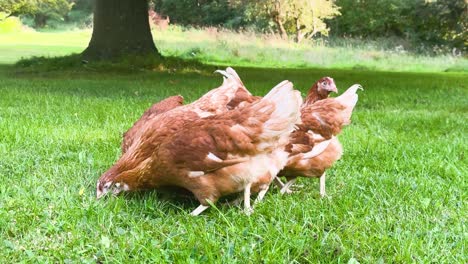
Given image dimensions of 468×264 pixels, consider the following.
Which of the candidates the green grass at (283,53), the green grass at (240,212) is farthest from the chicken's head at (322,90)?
the green grass at (283,53)

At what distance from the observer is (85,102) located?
7.87 meters

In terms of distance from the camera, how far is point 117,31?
47.5ft

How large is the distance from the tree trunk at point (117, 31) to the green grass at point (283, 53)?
5.97m

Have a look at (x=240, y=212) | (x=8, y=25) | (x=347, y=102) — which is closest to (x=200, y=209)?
(x=240, y=212)

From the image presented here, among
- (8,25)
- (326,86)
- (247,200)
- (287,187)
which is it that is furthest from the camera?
(8,25)

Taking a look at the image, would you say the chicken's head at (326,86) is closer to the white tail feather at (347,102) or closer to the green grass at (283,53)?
the white tail feather at (347,102)

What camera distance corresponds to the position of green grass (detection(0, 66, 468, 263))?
2377 millimetres

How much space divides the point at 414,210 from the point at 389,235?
1.62 feet

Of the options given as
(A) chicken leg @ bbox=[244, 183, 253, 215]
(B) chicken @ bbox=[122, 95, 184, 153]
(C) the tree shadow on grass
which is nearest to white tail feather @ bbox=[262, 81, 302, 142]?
(A) chicken leg @ bbox=[244, 183, 253, 215]

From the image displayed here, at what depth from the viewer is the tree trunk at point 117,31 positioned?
14508 millimetres

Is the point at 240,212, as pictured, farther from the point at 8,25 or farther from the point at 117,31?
the point at 8,25

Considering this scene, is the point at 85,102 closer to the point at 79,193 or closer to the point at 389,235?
the point at 79,193

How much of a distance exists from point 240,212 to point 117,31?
40.6ft

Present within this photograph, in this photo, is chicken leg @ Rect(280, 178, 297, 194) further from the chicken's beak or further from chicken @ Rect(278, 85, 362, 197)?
the chicken's beak
